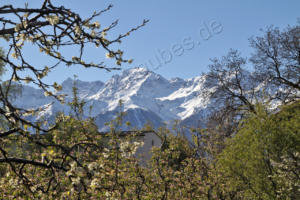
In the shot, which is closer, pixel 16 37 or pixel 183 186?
pixel 16 37

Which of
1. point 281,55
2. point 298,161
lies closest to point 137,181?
point 298,161

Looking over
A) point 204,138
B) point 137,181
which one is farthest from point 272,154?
point 204,138

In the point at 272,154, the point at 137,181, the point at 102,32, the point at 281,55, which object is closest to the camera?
the point at 102,32

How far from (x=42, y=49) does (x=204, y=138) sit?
33.5ft

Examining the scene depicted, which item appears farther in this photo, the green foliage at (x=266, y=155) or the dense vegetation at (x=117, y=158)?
the green foliage at (x=266, y=155)

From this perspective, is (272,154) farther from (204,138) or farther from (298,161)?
(204,138)

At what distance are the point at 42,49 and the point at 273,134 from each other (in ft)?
20.1

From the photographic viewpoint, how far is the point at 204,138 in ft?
42.0

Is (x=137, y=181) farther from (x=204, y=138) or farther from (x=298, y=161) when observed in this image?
(x=204, y=138)

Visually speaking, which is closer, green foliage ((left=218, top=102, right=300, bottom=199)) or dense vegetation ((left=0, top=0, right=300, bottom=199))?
dense vegetation ((left=0, top=0, right=300, bottom=199))

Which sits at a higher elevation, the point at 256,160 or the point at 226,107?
the point at 226,107

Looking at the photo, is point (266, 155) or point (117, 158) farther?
point (266, 155)

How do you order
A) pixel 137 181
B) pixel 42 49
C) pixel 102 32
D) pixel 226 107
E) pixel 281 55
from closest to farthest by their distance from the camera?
pixel 102 32
pixel 42 49
pixel 137 181
pixel 281 55
pixel 226 107

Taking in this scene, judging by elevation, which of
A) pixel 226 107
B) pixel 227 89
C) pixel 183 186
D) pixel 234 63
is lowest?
pixel 183 186
